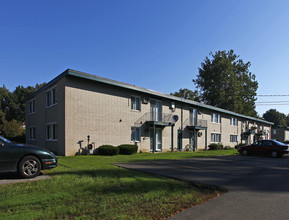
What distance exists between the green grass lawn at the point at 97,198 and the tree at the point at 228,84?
45892 mm

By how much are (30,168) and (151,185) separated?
3.73 m

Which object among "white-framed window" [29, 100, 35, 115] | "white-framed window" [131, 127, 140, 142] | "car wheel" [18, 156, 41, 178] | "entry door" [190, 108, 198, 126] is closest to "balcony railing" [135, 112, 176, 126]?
"white-framed window" [131, 127, 140, 142]

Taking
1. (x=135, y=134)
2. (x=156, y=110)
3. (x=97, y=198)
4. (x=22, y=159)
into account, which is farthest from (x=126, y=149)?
(x=97, y=198)

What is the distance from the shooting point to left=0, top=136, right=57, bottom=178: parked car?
6457 millimetres

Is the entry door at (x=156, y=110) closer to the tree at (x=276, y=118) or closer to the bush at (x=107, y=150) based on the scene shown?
the bush at (x=107, y=150)

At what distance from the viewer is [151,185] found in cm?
637

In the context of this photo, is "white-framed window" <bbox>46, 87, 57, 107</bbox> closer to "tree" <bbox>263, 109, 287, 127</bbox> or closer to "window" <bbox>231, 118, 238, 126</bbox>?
"window" <bbox>231, 118, 238, 126</bbox>

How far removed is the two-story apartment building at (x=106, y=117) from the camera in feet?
49.8

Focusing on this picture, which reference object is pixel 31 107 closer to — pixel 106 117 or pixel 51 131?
pixel 51 131

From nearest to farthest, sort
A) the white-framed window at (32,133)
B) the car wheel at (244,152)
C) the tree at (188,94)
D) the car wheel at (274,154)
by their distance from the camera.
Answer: the car wheel at (274,154) → the car wheel at (244,152) → the white-framed window at (32,133) → the tree at (188,94)

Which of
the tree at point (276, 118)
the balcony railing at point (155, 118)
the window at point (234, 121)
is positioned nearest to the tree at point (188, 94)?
the window at point (234, 121)

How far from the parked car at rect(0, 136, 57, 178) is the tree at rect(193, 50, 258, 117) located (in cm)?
4650

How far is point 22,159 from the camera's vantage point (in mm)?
6707

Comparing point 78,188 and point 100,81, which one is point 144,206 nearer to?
point 78,188
